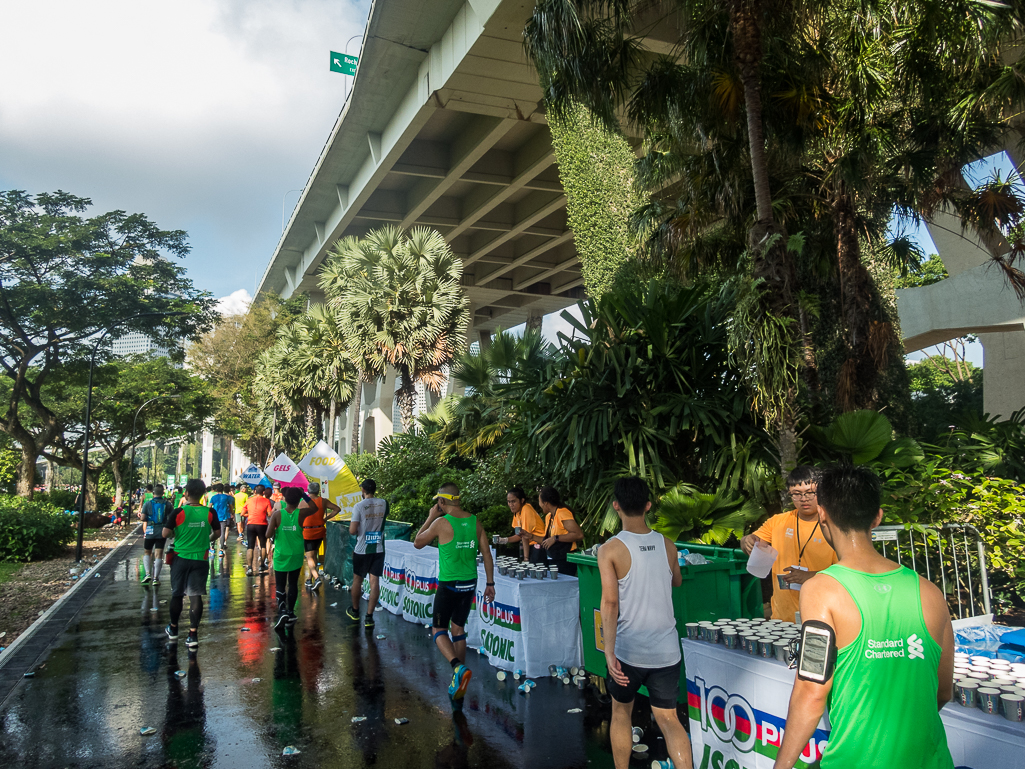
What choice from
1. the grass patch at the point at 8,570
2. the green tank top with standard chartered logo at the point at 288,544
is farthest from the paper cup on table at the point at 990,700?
the grass patch at the point at 8,570

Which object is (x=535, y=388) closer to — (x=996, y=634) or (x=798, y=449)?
(x=798, y=449)

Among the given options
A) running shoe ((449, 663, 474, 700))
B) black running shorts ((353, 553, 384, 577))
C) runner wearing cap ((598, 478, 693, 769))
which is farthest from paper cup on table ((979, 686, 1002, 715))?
black running shorts ((353, 553, 384, 577))

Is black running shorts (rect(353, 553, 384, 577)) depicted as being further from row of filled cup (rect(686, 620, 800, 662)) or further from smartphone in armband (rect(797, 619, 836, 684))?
smartphone in armband (rect(797, 619, 836, 684))

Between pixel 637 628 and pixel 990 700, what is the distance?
1678mm

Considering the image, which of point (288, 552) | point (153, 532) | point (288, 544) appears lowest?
point (153, 532)

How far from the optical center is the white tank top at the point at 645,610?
4.00m

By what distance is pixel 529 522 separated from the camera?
917 centimetres

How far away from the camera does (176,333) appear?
3120 centimetres

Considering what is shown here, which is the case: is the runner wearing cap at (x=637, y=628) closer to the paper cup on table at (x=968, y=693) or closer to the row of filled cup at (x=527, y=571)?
the paper cup on table at (x=968, y=693)

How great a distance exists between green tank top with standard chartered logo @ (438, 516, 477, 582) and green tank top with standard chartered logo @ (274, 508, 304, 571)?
3.62 m

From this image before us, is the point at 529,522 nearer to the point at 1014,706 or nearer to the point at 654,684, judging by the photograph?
the point at 654,684

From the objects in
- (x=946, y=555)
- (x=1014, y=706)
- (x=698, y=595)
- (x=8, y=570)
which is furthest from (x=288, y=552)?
(x=8, y=570)

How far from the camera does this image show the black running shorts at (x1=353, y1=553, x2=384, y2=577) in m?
9.38

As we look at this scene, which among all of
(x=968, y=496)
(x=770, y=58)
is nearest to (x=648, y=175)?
(x=770, y=58)
